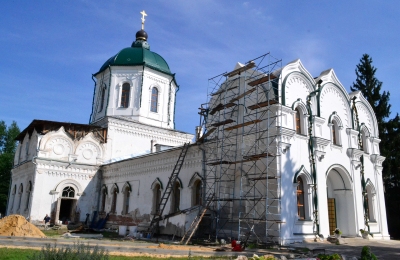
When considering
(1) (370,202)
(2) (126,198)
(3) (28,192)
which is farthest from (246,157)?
(3) (28,192)

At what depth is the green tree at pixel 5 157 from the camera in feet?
121

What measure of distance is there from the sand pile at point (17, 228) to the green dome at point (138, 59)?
14.6 meters

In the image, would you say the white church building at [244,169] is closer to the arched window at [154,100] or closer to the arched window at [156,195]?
the arched window at [156,195]

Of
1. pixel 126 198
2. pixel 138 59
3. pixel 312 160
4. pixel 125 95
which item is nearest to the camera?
pixel 312 160

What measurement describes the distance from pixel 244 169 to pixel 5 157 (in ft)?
105

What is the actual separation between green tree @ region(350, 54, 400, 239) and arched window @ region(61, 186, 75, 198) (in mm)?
21490

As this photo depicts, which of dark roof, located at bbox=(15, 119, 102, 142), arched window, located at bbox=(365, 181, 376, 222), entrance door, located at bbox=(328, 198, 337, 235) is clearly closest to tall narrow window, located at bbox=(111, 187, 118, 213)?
dark roof, located at bbox=(15, 119, 102, 142)

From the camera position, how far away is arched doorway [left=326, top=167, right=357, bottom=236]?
16484 millimetres

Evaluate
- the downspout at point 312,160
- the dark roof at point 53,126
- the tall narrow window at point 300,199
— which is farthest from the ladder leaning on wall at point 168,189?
the dark roof at point 53,126

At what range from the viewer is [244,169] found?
1527 centimetres

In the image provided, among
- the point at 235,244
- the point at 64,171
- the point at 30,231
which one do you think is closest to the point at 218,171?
the point at 235,244

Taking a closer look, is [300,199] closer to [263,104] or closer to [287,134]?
[287,134]

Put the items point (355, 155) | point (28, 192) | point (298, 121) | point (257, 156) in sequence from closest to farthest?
point (257, 156) < point (298, 121) < point (355, 155) < point (28, 192)

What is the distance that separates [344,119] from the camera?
17.6 metres
